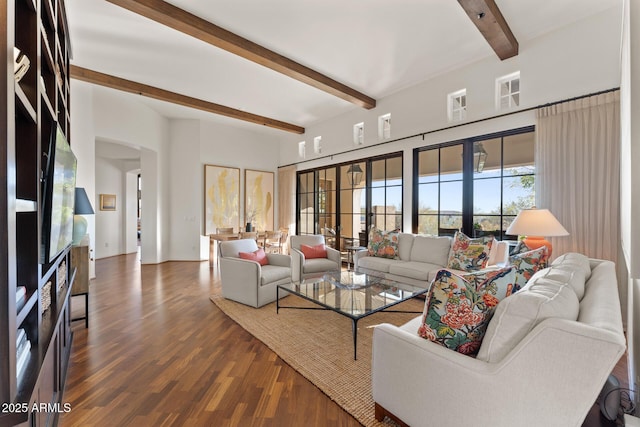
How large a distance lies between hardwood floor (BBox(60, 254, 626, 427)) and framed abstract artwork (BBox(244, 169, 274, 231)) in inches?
162

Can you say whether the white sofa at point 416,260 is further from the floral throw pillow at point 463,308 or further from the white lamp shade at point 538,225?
the floral throw pillow at point 463,308

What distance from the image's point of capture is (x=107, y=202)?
7516mm

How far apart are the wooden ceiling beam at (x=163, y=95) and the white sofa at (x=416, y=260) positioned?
3724 mm

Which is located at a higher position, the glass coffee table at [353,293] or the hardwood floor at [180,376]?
the glass coffee table at [353,293]

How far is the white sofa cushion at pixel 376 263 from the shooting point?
4191 millimetres

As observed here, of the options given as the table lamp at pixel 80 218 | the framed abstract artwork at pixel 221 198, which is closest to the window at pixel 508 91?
the table lamp at pixel 80 218

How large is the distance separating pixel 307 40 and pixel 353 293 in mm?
2988

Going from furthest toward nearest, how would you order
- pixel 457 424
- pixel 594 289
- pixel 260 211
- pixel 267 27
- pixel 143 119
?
pixel 260 211 → pixel 143 119 → pixel 267 27 → pixel 594 289 → pixel 457 424

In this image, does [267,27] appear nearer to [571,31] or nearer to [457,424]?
[571,31]

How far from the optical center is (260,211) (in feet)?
25.4

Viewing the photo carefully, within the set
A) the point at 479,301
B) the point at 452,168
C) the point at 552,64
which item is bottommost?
the point at 479,301

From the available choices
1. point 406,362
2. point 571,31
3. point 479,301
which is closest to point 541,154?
point 571,31

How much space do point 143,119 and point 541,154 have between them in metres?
6.85

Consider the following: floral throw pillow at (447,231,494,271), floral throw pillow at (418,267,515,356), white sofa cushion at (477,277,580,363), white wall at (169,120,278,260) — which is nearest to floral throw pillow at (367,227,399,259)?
floral throw pillow at (447,231,494,271)
